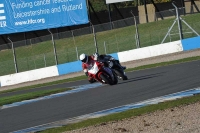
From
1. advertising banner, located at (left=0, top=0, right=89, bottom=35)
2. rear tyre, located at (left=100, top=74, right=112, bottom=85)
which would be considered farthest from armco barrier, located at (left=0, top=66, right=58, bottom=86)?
rear tyre, located at (left=100, top=74, right=112, bottom=85)

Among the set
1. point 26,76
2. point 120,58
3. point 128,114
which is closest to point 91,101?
point 128,114

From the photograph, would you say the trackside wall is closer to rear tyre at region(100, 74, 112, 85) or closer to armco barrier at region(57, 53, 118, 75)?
armco barrier at region(57, 53, 118, 75)

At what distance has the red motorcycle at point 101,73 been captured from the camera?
21.7 metres

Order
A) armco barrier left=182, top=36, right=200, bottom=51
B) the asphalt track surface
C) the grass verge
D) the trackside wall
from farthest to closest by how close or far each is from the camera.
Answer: the trackside wall, armco barrier left=182, top=36, right=200, bottom=51, the asphalt track surface, the grass verge

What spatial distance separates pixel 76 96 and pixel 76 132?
9086mm

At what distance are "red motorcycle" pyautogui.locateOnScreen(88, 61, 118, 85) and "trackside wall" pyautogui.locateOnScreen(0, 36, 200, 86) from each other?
41.9 feet

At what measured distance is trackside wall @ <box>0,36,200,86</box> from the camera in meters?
34.4

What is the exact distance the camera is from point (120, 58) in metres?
35.6

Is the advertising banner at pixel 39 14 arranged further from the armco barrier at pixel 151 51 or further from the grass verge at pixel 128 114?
the grass verge at pixel 128 114

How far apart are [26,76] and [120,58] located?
18.3 ft

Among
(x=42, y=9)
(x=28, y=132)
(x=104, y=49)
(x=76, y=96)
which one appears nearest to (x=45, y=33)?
(x=42, y=9)

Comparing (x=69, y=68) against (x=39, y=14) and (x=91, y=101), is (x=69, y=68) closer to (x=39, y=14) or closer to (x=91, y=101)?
(x=39, y=14)

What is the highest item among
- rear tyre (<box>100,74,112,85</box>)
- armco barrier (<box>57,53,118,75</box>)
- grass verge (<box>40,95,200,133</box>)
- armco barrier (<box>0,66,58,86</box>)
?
grass verge (<box>40,95,200,133</box>)

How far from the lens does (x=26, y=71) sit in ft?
123
